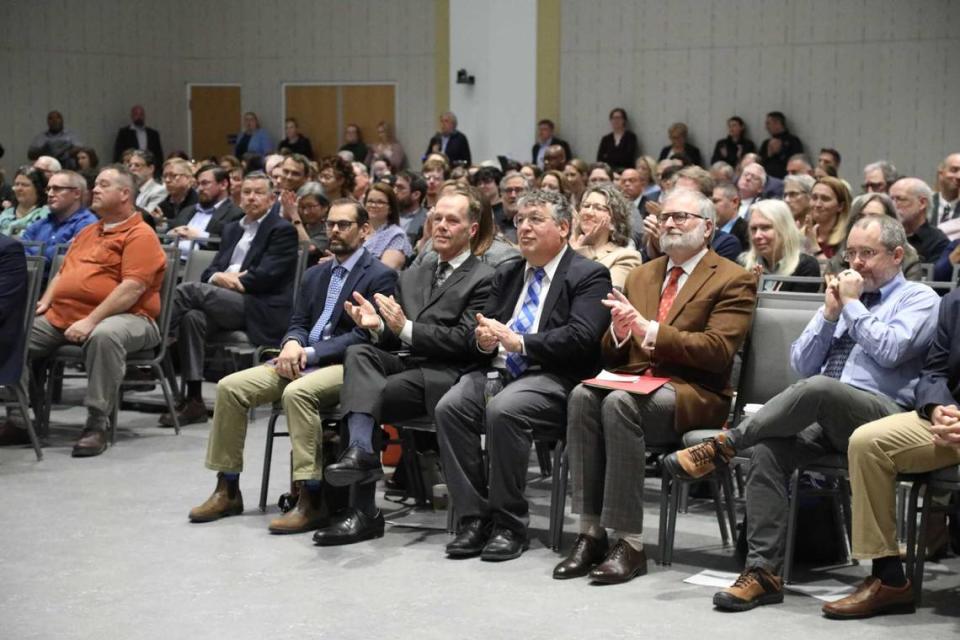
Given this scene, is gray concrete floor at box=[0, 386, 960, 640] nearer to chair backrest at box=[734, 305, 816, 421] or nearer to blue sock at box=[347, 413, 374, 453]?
blue sock at box=[347, 413, 374, 453]

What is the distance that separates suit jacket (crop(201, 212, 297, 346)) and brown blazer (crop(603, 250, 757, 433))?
8.59ft

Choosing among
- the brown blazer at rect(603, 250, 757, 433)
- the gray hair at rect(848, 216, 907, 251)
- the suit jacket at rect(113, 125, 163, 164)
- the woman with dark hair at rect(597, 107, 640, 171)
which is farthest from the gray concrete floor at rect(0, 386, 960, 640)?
the suit jacket at rect(113, 125, 163, 164)

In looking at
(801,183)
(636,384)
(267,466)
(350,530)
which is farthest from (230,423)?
(801,183)

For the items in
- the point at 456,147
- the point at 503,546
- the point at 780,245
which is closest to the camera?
the point at 503,546

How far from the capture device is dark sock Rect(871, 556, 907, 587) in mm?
3941

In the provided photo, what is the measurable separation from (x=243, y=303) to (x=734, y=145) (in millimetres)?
7751

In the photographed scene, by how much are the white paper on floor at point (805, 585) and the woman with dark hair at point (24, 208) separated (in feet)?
17.2

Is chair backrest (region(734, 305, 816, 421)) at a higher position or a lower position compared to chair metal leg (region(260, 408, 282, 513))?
higher

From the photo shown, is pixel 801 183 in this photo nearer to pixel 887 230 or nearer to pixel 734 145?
pixel 887 230

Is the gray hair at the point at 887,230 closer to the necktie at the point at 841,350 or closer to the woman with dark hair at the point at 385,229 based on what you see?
the necktie at the point at 841,350

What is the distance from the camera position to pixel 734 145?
44.2 feet

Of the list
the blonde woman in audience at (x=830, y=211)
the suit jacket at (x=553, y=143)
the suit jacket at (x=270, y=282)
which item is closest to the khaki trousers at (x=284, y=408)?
the suit jacket at (x=270, y=282)

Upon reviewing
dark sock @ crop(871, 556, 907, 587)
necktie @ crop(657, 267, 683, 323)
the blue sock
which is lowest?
dark sock @ crop(871, 556, 907, 587)

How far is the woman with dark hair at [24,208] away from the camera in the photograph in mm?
8203
